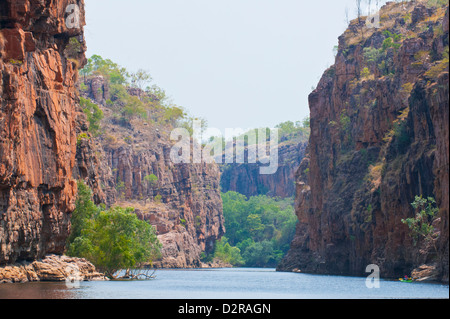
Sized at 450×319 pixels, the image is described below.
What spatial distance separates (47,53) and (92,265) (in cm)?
1911

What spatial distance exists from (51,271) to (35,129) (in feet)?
36.7

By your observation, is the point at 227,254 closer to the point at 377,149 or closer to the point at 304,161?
the point at 304,161

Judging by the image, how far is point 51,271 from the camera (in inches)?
2154

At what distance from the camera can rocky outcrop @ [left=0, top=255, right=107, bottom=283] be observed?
163ft

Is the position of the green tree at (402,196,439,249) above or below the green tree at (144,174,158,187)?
below

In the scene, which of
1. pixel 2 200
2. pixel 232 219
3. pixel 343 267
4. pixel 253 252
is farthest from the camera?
pixel 232 219

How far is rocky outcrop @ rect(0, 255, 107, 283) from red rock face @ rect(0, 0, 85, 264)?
86 centimetres

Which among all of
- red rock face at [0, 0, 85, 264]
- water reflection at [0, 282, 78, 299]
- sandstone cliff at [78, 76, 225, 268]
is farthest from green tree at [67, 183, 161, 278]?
sandstone cliff at [78, 76, 225, 268]

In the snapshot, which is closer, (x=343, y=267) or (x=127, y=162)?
(x=343, y=267)

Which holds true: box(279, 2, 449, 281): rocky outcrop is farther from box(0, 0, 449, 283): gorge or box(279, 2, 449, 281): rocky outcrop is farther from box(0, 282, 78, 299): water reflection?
box(0, 282, 78, 299): water reflection

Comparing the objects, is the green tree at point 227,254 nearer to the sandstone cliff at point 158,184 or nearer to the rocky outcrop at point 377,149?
the sandstone cliff at point 158,184

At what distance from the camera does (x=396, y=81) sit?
80375mm
